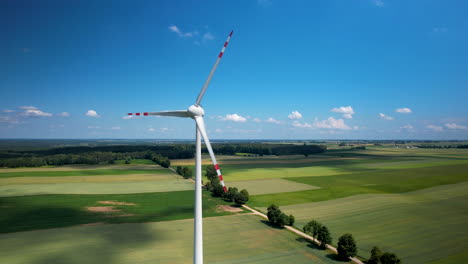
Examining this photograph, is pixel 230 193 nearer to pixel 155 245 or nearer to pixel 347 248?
pixel 155 245

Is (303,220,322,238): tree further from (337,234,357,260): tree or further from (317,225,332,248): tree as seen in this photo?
(337,234,357,260): tree

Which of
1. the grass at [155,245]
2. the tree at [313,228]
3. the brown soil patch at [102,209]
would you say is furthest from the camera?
the brown soil patch at [102,209]

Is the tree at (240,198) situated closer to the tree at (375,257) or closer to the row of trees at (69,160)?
the tree at (375,257)

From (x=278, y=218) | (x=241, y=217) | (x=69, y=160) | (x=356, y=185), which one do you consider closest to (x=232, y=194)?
(x=241, y=217)

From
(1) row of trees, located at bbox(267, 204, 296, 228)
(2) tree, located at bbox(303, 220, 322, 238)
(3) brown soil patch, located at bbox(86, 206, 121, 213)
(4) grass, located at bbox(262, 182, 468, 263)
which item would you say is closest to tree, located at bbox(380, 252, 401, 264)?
(4) grass, located at bbox(262, 182, 468, 263)

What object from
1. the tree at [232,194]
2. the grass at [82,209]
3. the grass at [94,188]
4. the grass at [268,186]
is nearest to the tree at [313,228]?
the grass at [82,209]

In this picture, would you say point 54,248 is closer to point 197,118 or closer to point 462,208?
point 197,118

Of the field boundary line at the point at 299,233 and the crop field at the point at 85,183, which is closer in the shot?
the field boundary line at the point at 299,233

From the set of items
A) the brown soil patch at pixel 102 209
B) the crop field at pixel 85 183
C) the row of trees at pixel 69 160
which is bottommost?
the brown soil patch at pixel 102 209
